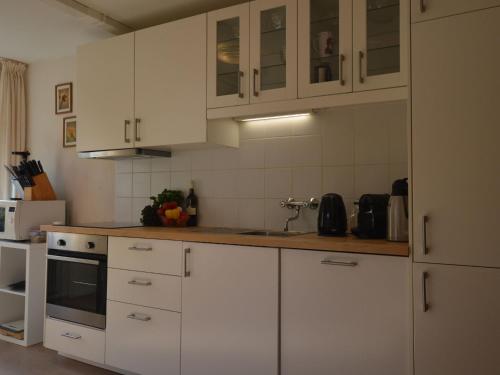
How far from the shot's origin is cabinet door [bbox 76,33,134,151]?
2777mm

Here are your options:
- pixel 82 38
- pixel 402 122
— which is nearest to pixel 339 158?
pixel 402 122

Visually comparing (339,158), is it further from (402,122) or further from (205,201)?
(205,201)

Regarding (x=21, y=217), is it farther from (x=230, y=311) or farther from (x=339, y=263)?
(x=339, y=263)

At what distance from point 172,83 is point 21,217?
5.29ft

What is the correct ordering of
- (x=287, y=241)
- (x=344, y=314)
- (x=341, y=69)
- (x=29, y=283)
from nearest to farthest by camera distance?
(x=344, y=314) → (x=287, y=241) → (x=341, y=69) → (x=29, y=283)

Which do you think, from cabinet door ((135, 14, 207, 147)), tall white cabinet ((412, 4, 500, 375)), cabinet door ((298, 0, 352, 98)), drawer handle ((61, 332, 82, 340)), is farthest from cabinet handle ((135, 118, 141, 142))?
tall white cabinet ((412, 4, 500, 375))

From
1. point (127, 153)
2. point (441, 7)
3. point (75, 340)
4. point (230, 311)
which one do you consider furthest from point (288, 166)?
point (75, 340)

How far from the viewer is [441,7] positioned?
62.6 inches

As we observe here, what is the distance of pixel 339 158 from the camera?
93.5 inches

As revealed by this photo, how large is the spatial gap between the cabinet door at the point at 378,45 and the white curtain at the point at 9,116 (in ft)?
10.7

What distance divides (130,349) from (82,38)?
2363 mm

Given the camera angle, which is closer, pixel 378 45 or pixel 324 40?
pixel 378 45

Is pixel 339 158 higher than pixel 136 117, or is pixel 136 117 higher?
pixel 136 117

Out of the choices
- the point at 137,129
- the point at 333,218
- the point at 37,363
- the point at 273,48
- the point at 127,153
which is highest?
the point at 273,48
